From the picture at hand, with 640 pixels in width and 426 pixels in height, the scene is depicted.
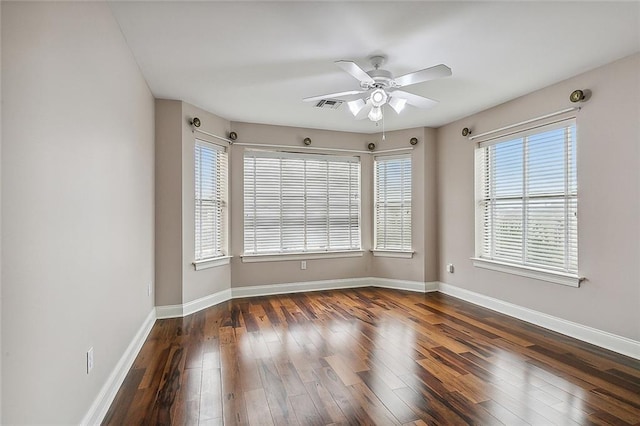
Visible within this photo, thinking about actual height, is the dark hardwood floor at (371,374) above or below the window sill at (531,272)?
below

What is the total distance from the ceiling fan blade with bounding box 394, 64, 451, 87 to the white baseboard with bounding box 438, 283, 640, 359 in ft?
8.80

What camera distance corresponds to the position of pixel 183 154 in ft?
12.3

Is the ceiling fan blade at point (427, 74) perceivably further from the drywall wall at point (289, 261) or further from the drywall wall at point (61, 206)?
the drywall wall at point (289, 261)

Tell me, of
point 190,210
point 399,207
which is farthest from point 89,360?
point 399,207

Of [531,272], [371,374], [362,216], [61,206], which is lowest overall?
[371,374]

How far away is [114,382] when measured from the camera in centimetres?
215

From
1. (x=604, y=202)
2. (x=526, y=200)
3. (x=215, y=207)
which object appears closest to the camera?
(x=604, y=202)

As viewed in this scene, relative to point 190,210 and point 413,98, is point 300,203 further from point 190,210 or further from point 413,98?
point 413,98

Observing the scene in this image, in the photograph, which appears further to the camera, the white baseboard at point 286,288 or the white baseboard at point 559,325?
the white baseboard at point 286,288

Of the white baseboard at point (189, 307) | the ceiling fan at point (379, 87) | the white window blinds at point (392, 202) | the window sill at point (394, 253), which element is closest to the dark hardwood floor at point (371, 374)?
the white baseboard at point (189, 307)

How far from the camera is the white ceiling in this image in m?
2.04

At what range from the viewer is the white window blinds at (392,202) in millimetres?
5008

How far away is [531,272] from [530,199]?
31.8 inches

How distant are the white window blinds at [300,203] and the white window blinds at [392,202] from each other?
35 centimetres
